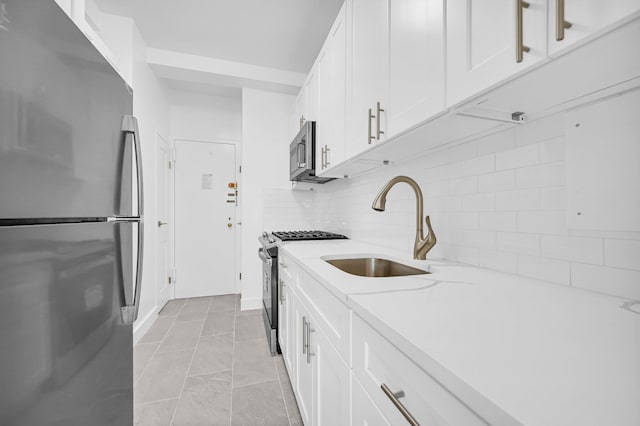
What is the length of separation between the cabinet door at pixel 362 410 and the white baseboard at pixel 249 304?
269 centimetres

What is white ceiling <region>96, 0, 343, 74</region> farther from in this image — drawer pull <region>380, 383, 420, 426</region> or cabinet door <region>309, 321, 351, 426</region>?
drawer pull <region>380, 383, 420, 426</region>

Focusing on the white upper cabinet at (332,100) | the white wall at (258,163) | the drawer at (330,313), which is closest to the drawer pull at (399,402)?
the drawer at (330,313)

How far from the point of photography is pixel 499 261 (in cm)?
102

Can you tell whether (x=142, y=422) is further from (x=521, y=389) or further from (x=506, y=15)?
(x=506, y=15)

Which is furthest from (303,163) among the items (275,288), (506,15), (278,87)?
(506,15)

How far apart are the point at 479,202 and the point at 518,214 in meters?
0.17

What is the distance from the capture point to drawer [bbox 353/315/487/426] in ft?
1.28

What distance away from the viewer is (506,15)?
628mm

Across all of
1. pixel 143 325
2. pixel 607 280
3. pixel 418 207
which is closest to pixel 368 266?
pixel 418 207

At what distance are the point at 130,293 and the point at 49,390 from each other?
493 millimetres

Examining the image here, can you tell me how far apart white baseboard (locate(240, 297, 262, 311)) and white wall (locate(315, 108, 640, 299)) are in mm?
2283

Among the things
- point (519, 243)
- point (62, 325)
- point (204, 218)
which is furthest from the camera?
point (204, 218)

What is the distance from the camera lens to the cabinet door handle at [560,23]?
0.51 meters

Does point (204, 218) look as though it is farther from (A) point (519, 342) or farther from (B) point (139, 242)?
(A) point (519, 342)
